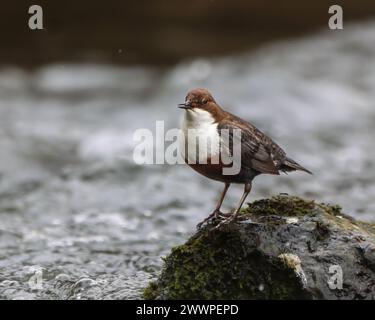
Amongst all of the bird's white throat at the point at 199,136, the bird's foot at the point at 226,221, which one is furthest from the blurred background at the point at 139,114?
the bird's white throat at the point at 199,136

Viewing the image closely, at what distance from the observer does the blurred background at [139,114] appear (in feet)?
21.3

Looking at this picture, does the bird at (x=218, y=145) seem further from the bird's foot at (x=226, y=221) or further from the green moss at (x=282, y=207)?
the green moss at (x=282, y=207)

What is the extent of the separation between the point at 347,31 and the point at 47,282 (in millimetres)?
10282

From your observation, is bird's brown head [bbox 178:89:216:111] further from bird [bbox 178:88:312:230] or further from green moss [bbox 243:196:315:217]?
green moss [bbox 243:196:315:217]

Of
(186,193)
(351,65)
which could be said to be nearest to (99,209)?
(186,193)

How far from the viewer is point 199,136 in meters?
4.31

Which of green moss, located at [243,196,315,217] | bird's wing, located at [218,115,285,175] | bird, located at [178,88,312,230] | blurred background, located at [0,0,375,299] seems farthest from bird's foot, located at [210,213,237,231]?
blurred background, located at [0,0,375,299]

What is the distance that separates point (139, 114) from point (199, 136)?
7090 mm

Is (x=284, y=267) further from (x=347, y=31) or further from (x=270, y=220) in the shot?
(x=347, y=31)

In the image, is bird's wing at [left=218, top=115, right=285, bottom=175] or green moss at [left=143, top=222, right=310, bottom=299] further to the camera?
bird's wing at [left=218, top=115, right=285, bottom=175]

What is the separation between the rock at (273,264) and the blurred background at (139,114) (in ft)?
2.39

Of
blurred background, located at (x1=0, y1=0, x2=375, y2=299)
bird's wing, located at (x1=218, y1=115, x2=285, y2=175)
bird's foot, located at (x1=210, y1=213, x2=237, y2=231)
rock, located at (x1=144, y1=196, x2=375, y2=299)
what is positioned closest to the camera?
rock, located at (x1=144, y1=196, x2=375, y2=299)

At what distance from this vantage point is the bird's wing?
4461 millimetres

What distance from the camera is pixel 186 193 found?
26.6ft
